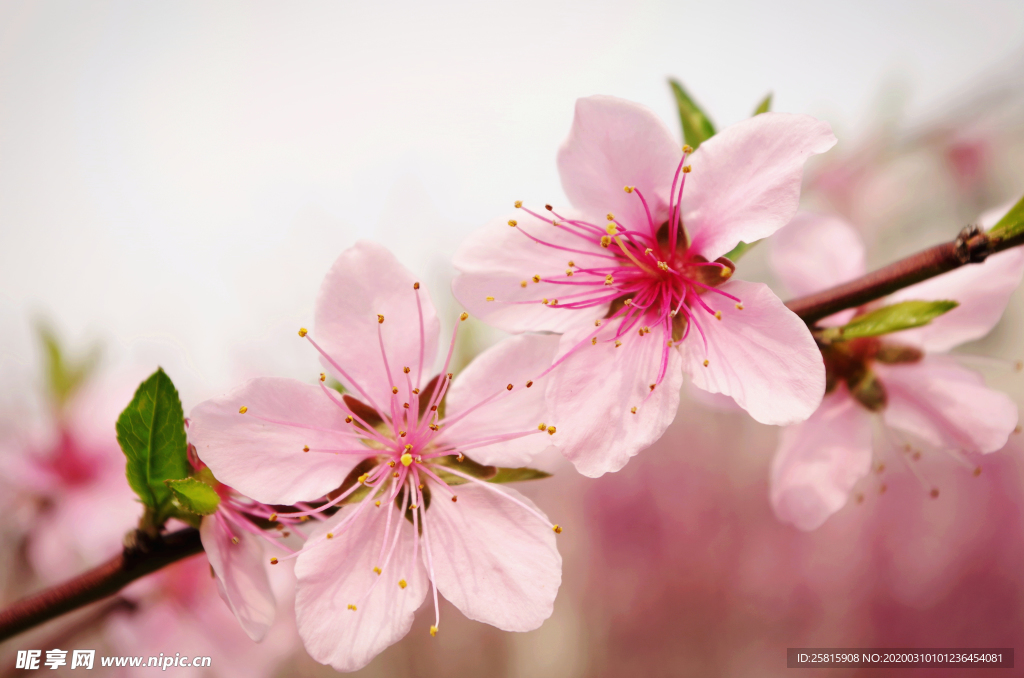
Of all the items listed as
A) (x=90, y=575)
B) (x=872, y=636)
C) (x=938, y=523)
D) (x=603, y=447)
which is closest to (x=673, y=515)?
(x=872, y=636)

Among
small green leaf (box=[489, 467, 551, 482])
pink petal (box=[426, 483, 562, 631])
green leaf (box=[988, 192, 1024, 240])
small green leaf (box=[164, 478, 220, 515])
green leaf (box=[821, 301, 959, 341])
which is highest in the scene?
green leaf (box=[988, 192, 1024, 240])

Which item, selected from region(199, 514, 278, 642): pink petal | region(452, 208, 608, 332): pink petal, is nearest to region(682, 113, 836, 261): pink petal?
Result: region(452, 208, 608, 332): pink petal

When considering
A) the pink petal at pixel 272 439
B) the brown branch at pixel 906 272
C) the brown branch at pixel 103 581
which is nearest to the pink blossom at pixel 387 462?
the pink petal at pixel 272 439

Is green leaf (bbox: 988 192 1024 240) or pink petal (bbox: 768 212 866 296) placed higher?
green leaf (bbox: 988 192 1024 240)

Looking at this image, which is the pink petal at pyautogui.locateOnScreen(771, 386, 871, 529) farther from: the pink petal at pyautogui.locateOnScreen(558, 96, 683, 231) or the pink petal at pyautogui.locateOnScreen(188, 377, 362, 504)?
the pink petal at pyautogui.locateOnScreen(188, 377, 362, 504)

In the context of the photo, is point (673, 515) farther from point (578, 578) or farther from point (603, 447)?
point (603, 447)

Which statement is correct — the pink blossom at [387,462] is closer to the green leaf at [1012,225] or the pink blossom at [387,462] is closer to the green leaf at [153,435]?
the green leaf at [153,435]
